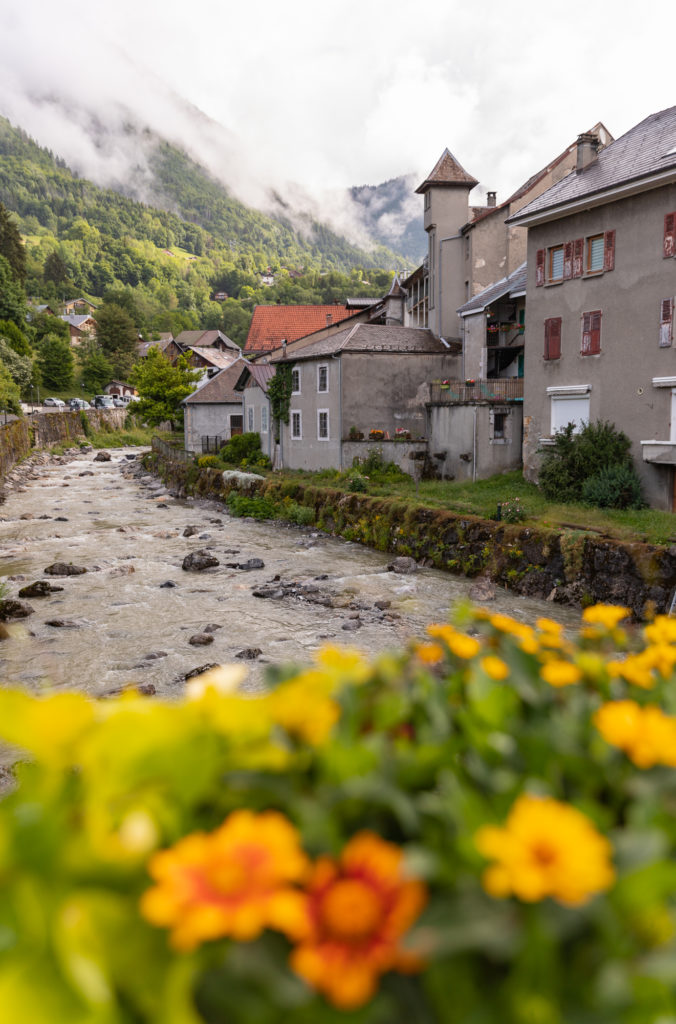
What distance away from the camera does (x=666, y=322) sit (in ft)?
61.9

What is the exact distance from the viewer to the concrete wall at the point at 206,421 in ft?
155

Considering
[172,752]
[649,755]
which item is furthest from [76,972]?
[649,755]

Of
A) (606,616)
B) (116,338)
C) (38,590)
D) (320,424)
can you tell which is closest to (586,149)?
(320,424)

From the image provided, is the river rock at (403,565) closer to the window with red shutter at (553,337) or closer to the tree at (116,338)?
the window with red shutter at (553,337)

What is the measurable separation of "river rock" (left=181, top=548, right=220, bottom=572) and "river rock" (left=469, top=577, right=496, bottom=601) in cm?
763

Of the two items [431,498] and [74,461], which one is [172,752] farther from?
[74,461]

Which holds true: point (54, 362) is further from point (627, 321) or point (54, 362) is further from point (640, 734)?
point (640, 734)

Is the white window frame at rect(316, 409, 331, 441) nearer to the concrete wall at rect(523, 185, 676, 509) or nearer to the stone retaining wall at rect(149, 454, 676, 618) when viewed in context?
the stone retaining wall at rect(149, 454, 676, 618)

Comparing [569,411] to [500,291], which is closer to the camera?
[569,411]

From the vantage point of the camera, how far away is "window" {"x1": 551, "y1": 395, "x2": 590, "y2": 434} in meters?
21.8

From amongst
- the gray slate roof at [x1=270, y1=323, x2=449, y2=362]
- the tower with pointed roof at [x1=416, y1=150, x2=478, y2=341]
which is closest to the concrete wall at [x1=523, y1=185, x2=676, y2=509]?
the gray slate roof at [x1=270, y1=323, x2=449, y2=362]

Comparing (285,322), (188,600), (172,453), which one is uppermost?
(285,322)

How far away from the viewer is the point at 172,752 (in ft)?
3.86

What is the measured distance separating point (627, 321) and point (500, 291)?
9194mm
